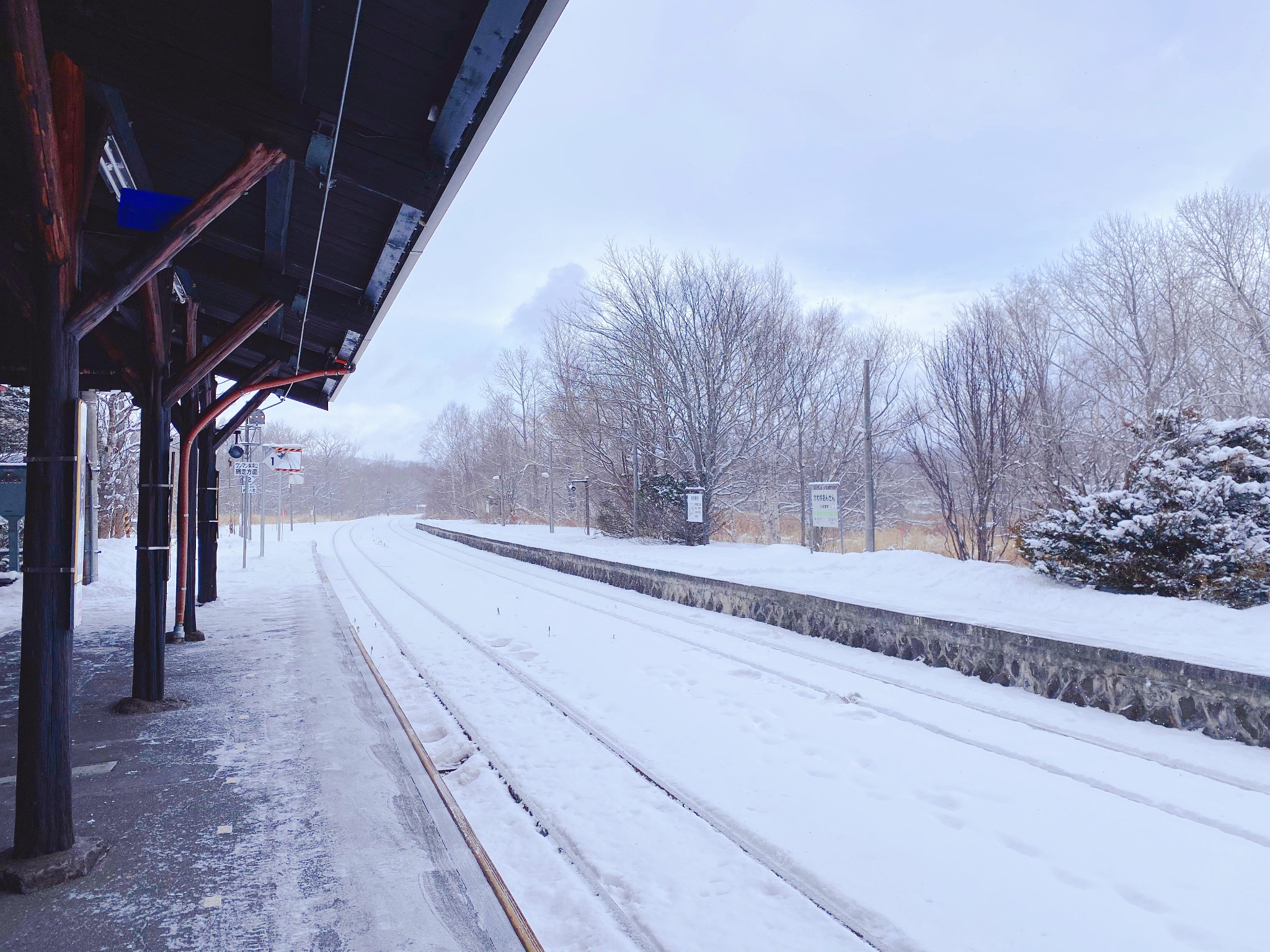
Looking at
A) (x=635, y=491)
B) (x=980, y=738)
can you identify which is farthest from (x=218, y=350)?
(x=635, y=491)

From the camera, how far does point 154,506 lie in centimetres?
614

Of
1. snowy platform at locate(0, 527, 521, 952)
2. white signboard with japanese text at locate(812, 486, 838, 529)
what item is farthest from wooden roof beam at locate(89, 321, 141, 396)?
white signboard with japanese text at locate(812, 486, 838, 529)

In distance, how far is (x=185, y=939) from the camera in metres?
2.81

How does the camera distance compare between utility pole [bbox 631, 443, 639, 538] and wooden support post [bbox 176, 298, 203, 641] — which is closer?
wooden support post [bbox 176, 298, 203, 641]

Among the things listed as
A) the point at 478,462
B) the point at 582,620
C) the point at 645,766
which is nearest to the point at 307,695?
the point at 645,766

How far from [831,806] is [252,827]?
3018 mm

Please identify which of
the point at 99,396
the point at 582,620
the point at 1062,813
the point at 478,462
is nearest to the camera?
the point at 1062,813

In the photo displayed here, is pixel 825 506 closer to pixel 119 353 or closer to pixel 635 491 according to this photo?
pixel 635 491

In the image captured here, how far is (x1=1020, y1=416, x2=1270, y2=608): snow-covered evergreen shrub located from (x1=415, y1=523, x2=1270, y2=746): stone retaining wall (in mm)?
2612

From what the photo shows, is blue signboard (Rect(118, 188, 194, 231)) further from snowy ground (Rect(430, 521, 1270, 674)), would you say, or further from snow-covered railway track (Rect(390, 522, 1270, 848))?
snowy ground (Rect(430, 521, 1270, 674))

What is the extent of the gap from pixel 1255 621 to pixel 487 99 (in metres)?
7.66

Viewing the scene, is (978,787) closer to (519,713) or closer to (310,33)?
(519,713)

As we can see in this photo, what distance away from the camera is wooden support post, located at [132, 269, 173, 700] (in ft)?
19.4

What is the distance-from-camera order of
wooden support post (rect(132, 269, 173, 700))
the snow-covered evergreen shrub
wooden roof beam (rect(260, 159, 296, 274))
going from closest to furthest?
wooden roof beam (rect(260, 159, 296, 274))
wooden support post (rect(132, 269, 173, 700))
the snow-covered evergreen shrub
